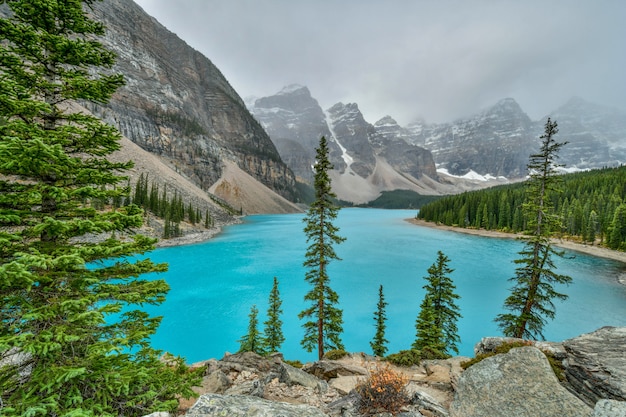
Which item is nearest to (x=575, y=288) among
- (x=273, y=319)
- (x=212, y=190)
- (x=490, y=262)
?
(x=490, y=262)

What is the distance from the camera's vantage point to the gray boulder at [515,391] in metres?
5.68

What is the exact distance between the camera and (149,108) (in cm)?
13800

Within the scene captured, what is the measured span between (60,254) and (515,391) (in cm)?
1039

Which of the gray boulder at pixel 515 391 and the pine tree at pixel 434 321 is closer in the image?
the gray boulder at pixel 515 391

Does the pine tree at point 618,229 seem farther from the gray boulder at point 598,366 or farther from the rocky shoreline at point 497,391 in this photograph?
the gray boulder at point 598,366

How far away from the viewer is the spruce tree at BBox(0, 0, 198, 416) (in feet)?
14.2

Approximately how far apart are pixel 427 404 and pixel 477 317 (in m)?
27.6

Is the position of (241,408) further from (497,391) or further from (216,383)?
(497,391)

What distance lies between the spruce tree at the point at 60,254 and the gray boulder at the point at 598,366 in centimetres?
930

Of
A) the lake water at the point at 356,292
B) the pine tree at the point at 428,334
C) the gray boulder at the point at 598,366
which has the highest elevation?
the gray boulder at the point at 598,366

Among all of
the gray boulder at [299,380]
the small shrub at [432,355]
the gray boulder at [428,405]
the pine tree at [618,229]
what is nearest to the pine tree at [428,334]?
the small shrub at [432,355]

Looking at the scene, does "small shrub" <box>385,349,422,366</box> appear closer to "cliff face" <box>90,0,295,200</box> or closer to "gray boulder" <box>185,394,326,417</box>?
"gray boulder" <box>185,394,326,417</box>

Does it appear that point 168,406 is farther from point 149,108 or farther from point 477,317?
point 149,108

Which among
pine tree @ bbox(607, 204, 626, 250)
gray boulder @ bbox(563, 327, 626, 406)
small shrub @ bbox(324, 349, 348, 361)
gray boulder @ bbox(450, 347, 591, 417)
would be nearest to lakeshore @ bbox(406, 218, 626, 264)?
pine tree @ bbox(607, 204, 626, 250)
